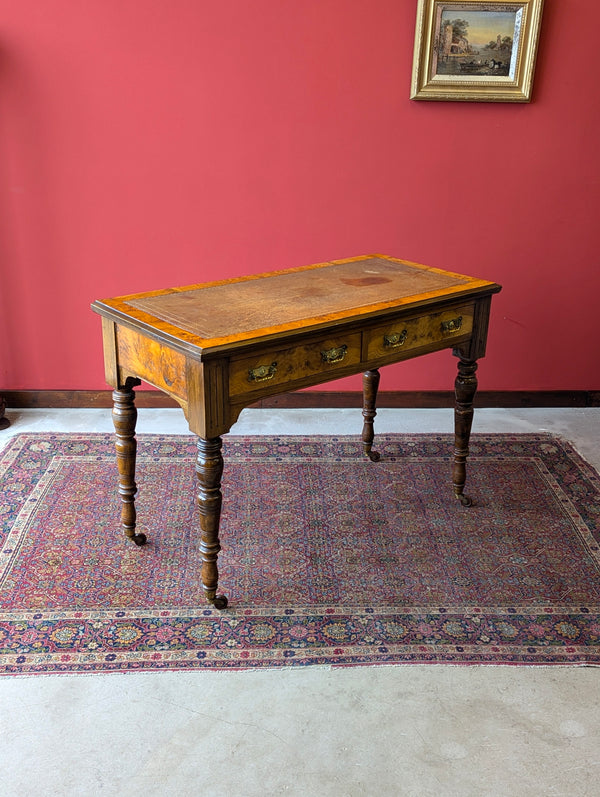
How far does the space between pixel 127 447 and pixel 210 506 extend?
1.81 feet

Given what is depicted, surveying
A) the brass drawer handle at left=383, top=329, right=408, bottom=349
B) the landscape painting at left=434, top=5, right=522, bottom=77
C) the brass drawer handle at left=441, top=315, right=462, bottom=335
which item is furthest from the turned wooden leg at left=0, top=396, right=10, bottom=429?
the landscape painting at left=434, top=5, right=522, bottom=77

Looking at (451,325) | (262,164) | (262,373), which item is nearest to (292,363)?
(262,373)

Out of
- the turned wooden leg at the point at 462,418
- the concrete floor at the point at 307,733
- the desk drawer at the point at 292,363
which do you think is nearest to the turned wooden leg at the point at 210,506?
the desk drawer at the point at 292,363

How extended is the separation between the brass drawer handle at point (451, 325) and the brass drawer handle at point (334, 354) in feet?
1.73

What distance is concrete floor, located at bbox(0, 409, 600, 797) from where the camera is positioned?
6.96 feet

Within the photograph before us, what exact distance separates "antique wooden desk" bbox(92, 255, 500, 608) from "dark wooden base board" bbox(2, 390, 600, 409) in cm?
115

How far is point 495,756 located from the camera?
2.21m

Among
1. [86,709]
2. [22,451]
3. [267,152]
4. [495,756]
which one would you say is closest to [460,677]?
[495,756]

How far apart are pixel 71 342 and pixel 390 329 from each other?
7.09ft

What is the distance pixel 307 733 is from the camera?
7.49 feet

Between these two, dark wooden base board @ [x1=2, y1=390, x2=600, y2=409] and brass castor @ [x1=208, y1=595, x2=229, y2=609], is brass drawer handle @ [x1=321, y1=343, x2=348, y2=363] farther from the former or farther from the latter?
dark wooden base board @ [x1=2, y1=390, x2=600, y2=409]

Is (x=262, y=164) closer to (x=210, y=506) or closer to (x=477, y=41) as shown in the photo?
→ (x=477, y=41)

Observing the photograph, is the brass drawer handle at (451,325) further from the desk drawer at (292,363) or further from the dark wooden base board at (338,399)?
the dark wooden base board at (338,399)

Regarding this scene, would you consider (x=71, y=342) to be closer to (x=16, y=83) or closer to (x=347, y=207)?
(x=16, y=83)
